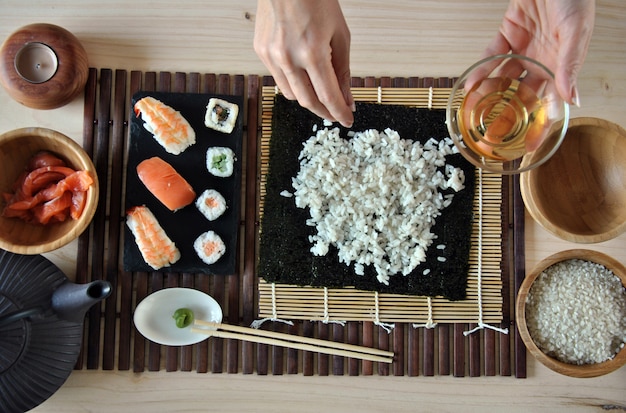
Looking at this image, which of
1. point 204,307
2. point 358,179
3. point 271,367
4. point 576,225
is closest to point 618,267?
point 576,225

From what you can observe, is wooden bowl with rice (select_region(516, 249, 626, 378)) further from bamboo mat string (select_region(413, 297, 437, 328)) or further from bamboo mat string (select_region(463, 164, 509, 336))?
bamboo mat string (select_region(413, 297, 437, 328))

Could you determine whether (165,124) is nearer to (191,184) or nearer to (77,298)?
(191,184)

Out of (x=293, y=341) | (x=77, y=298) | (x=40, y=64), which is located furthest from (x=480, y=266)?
(x=40, y=64)

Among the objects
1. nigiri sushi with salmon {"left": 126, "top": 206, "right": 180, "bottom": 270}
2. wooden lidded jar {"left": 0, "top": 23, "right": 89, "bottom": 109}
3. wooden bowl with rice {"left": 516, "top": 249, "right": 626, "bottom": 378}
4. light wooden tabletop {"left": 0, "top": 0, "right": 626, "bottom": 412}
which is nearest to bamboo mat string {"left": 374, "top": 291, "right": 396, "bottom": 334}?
light wooden tabletop {"left": 0, "top": 0, "right": 626, "bottom": 412}

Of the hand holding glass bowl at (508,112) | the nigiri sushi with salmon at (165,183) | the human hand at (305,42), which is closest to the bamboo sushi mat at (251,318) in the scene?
the nigiri sushi with salmon at (165,183)

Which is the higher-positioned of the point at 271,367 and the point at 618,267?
the point at 618,267

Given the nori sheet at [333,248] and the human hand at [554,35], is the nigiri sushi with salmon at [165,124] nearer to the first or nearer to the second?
the nori sheet at [333,248]

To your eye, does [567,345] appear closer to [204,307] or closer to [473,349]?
[473,349]

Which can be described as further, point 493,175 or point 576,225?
point 493,175
